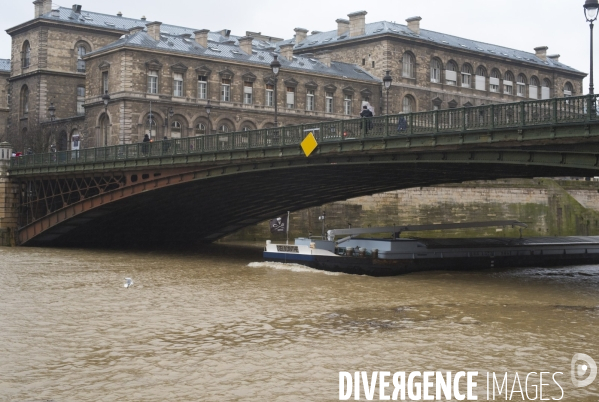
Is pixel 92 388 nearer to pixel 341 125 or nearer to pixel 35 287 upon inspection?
pixel 35 287

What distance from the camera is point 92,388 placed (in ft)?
56.9

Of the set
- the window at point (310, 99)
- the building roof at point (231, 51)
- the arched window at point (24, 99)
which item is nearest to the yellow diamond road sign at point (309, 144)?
the building roof at point (231, 51)

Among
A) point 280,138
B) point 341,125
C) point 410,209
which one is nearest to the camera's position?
point 341,125

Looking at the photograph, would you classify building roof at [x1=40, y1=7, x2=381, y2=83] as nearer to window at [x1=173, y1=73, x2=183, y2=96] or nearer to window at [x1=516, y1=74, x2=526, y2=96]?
window at [x1=173, y1=73, x2=183, y2=96]

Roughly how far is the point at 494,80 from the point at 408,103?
40.8ft

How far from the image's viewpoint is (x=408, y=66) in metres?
86.9

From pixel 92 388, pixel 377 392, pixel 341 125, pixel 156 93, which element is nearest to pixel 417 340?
pixel 377 392

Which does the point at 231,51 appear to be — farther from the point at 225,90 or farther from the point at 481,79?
the point at 481,79

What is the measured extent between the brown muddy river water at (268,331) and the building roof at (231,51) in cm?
3800

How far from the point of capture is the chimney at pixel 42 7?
300 feet

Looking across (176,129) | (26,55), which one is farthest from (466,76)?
(26,55)

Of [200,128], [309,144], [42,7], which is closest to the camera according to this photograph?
[309,144]

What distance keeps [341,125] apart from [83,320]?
1457 cm

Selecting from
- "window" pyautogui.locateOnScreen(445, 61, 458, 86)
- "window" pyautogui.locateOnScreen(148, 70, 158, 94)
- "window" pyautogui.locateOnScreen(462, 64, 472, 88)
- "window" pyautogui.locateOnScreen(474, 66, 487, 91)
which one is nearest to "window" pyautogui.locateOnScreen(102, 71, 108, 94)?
"window" pyautogui.locateOnScreen(148, 70, 158, 94)
